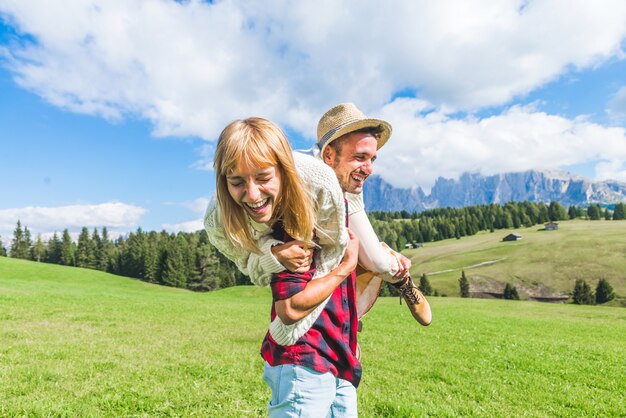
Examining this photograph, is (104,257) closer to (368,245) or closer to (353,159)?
(353,159)

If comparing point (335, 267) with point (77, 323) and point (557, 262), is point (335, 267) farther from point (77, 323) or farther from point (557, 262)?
point (557, 262)

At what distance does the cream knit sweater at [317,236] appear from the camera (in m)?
2.29

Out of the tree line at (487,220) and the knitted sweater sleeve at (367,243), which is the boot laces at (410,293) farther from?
the tree line at (487,220)

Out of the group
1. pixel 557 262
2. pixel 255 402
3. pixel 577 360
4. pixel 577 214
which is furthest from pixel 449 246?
pixel 255 402

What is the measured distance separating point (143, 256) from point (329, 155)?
101 meters

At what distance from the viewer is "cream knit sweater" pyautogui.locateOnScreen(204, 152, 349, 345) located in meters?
2.29

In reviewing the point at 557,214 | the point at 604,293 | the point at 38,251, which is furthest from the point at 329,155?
the point at 557,214

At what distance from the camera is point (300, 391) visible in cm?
235

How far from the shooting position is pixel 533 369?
428 inches

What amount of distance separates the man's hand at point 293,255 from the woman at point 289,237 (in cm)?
3

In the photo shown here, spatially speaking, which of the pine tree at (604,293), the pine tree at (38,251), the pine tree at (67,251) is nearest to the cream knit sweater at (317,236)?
the pine tree at (604,293)

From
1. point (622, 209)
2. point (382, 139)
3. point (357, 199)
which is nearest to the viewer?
point (357, 199)

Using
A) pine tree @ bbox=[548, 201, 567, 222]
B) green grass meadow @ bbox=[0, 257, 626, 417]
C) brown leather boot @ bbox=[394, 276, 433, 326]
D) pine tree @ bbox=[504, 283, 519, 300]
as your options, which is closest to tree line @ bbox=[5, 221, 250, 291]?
pine tree @ bbox=[504, 283, 519, 300]

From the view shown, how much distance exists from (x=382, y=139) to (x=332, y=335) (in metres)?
1.65
